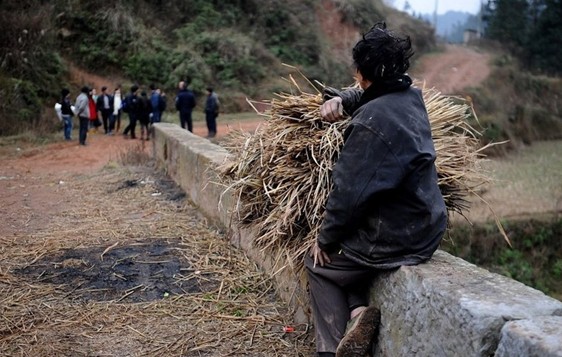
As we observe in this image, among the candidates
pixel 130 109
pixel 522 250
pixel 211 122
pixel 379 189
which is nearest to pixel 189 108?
pixel 211 122

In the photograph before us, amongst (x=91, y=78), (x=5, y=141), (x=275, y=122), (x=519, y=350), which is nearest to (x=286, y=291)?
(x=275, y=122)

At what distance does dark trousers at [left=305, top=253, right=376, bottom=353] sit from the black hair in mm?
860

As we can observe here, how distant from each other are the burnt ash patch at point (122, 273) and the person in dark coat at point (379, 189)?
1.62m

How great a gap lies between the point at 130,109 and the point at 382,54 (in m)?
14.6

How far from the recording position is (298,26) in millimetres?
28500

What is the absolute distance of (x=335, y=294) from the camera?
9.10 ft

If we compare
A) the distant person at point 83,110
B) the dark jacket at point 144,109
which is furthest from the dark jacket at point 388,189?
the dark jacket at point 144,109

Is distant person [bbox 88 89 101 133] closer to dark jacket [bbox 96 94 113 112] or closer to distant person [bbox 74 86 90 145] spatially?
dark jacket [bbox 96 94 113 112]

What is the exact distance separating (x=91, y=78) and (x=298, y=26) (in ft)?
36.4

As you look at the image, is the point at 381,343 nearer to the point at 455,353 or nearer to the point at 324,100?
the point at 455,353

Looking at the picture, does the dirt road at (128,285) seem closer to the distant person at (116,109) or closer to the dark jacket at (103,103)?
the dark jacket at (103,103)

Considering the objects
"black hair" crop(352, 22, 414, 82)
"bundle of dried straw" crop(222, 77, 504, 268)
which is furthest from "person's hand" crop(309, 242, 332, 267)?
"black hair" crop(352, 22, 414, 82)

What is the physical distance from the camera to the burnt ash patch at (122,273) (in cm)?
397

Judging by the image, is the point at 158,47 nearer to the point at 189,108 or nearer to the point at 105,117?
the point at 105,117
